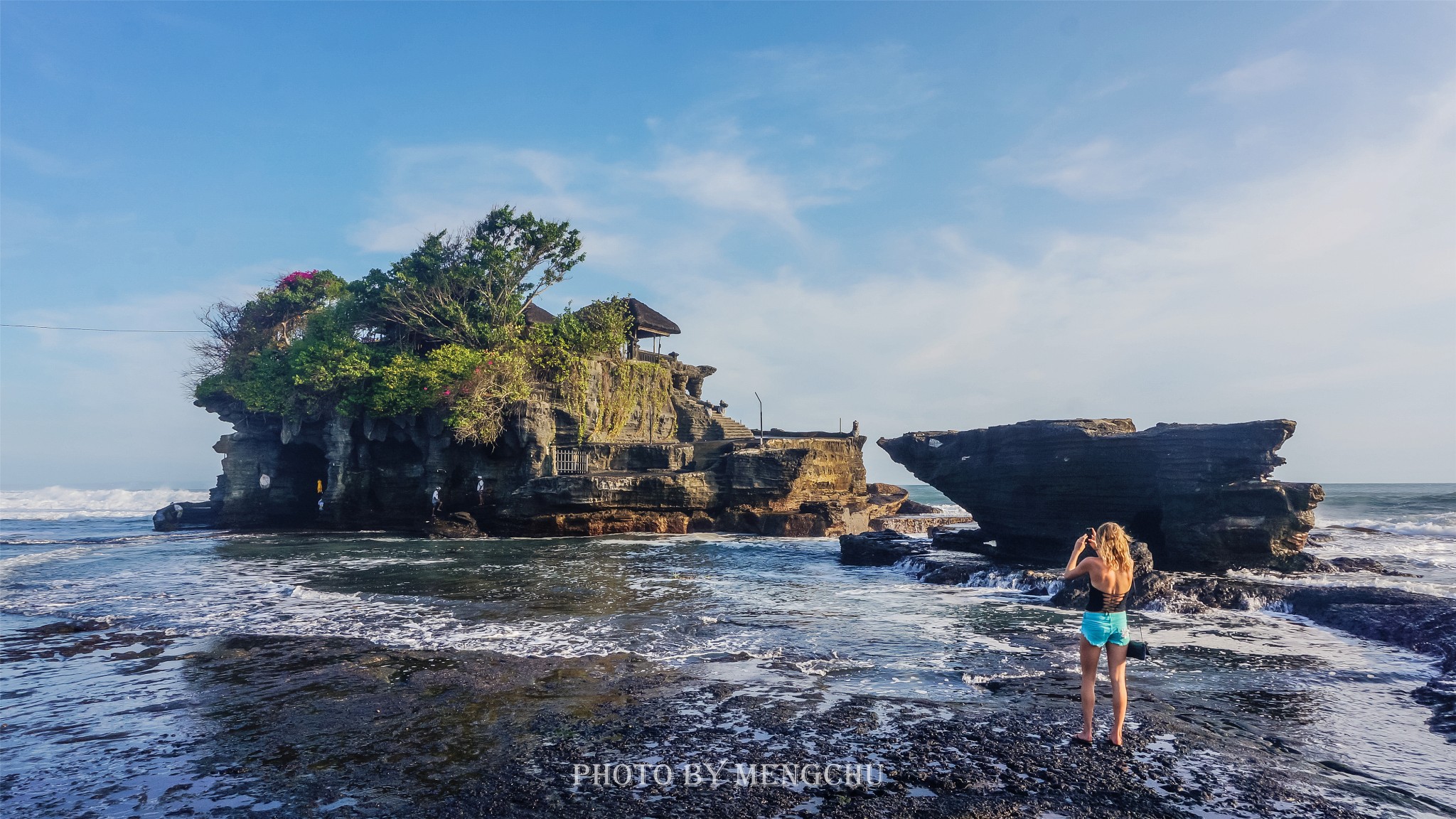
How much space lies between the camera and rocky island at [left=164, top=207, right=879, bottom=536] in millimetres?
27219

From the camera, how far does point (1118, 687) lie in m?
5.48

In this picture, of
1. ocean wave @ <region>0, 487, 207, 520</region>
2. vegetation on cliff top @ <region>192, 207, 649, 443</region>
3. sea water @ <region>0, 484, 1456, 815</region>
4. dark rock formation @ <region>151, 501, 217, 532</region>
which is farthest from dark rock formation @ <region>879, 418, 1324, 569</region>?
ocean wave @ <region>0, 487, 207, 520</region>

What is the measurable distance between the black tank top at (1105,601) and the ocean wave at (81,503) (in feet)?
171

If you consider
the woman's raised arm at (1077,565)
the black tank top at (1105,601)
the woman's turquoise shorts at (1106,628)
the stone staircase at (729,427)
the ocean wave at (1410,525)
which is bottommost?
the ocean wave at (1410,525)

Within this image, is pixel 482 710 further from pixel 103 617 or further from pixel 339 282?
pixel 339 282

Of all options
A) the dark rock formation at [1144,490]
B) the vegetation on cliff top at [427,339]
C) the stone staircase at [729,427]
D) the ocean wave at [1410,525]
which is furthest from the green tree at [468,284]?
the ocean wave at [1410,525]

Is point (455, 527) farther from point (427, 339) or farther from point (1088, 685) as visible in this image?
point (1088, 685)

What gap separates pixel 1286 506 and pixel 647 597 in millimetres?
11964

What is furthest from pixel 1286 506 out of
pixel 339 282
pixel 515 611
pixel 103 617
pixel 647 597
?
pixel 339 282

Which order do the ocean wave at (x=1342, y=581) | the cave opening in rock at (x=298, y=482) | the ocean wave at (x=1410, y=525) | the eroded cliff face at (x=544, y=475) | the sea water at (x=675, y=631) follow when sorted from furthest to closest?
the cave opening in rock at (x=298, y=482)
the eroded cliff face at (x=544, y=475)
the ocean wave at (x=1410, y=525)
the ocean wave at (x=1342, y=581)
the sea water at (x=675, y=631)

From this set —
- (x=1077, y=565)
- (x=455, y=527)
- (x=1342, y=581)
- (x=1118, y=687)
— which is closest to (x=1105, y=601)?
(x=1077, y=565)

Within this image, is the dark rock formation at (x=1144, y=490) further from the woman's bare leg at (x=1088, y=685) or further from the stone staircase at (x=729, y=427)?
the stone staircase at (x=729, y=427)

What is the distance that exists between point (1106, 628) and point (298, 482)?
3539cm

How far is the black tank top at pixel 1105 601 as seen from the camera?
554 centimetres
